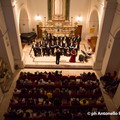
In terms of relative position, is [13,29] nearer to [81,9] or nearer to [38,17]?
[38,17]

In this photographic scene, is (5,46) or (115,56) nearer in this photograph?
(5,46)

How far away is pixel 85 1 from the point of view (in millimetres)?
15797

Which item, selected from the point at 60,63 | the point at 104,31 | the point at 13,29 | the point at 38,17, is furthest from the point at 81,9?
the point at 13,29

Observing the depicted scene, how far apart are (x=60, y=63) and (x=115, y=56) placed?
4.56 meters

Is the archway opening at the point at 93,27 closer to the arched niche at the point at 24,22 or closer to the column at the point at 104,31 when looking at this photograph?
the column at the point at 104,31

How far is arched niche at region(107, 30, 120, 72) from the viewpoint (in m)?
10.6

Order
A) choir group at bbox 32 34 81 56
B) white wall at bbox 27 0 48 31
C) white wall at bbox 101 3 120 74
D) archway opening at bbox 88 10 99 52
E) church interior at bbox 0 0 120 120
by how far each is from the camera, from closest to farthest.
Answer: church interior at bbox 0 0 120 120, white wall at bbox 101 3 120 74, choir group at bbox 32 34 81 56, archway opening at bbox 88 10 99 52, white wall at bbox 27 0 48 31

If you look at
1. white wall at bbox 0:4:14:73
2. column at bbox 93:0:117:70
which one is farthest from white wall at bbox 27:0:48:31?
column at bbox 93:0:117:70

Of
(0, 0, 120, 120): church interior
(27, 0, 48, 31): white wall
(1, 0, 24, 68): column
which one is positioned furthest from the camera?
(27, 0, 48, 31): white wall

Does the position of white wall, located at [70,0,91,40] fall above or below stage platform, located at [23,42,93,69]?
above

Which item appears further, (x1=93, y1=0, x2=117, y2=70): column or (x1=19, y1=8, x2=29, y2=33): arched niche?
(x1=19, y1=8, x2=29, y2=33): arched niche

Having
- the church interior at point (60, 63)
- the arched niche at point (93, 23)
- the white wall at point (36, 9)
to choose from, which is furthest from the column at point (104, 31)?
the white wall at point (36, 9)

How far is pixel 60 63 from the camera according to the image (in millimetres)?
13758

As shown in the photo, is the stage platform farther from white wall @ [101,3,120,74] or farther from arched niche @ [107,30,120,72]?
arched niche @ [107,30,120,72]
